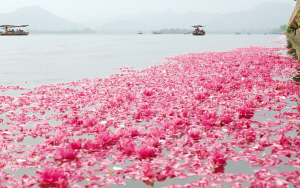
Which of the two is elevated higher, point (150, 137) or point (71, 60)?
point (71, 60)

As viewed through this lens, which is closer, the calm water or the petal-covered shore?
the petal-covered shore

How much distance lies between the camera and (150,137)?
675 centimetres

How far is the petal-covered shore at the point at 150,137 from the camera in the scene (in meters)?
4.87

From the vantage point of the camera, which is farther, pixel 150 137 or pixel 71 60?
pixel 71 60

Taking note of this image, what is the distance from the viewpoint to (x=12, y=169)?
5.25m

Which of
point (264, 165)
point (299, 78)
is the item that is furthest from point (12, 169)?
point (299, 78)

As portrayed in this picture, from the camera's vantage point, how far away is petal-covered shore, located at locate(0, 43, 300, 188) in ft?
16.0

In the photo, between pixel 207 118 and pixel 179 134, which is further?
pixel 207 118

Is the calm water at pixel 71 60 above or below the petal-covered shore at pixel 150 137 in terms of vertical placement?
above

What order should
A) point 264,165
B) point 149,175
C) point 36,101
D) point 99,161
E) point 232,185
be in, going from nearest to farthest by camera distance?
point 232,185
point 149,175
point 264,165
point 99,161
point 36,101

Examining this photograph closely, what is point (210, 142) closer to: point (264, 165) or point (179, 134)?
point (179, 134)

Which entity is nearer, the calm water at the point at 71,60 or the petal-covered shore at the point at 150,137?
the petal-covered shore at the point at 150,137

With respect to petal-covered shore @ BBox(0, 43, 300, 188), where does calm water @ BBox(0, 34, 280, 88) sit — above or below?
above

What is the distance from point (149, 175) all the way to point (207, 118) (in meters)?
3.55
